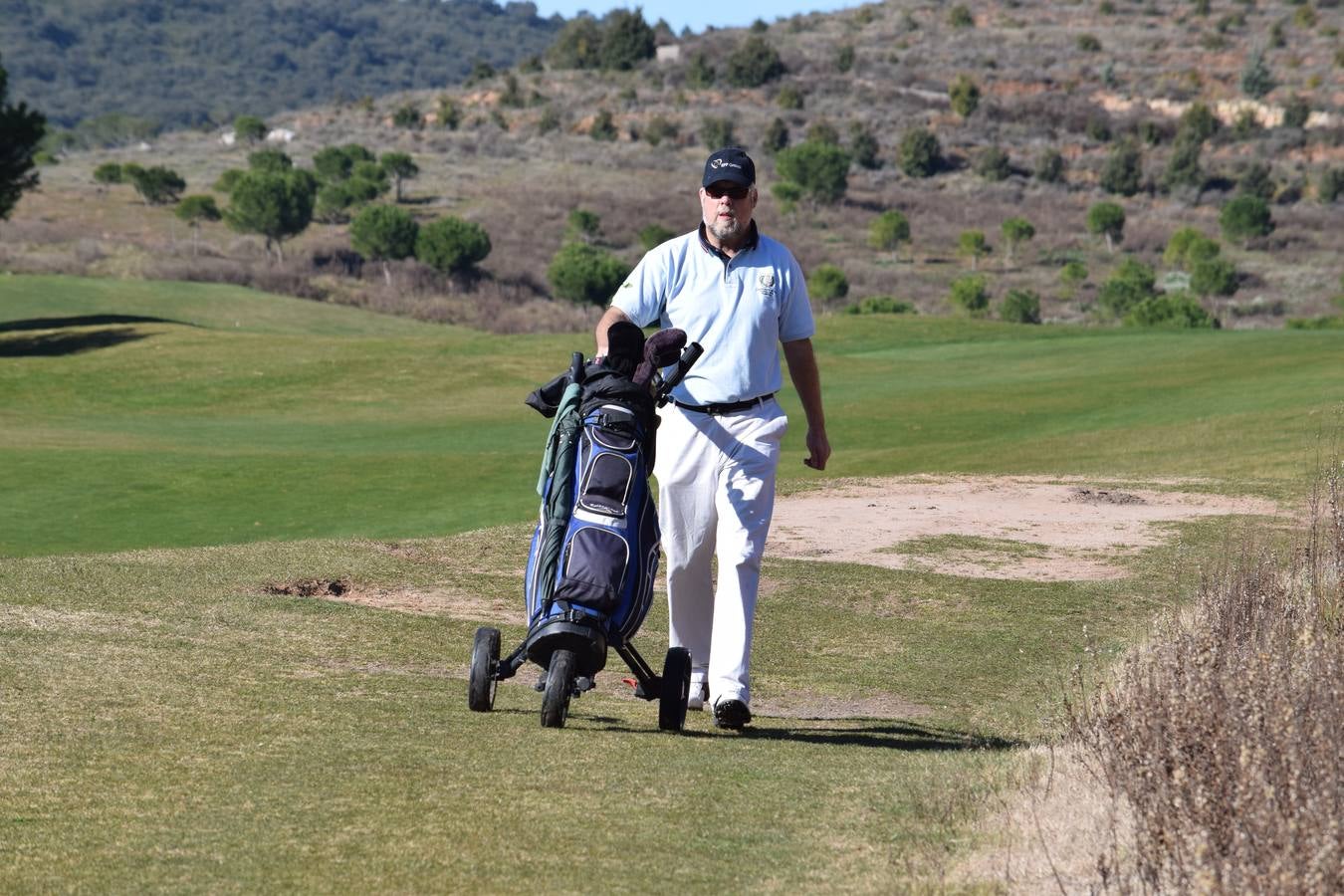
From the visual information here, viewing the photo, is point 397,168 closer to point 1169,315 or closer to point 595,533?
point 1169,315

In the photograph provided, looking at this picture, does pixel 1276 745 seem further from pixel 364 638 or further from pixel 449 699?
pixel 364 638

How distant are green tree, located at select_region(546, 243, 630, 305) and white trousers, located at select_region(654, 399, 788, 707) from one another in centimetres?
6933

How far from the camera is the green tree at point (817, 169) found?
10938cm

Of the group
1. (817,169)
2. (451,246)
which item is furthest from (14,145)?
(817,169)

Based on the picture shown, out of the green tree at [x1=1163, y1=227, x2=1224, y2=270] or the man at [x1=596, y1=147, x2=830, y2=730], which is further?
the green tree at [x1=1163, y1=227, x2=1224, y2=270]

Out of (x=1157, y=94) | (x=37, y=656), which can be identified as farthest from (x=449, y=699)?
(x=1157, y=94)

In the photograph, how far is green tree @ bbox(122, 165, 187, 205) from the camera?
103250mm

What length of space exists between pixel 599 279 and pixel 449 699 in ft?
230

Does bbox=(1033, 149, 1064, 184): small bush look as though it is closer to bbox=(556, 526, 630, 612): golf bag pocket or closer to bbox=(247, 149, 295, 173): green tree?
bbox=(247, 149, 295, 173): green tree

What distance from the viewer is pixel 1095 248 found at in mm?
99750

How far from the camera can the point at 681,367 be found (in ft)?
25.6

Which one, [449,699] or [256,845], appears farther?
[449,699]

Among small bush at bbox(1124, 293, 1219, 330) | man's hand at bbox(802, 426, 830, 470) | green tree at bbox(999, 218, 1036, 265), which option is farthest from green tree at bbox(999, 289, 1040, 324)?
man's hand at bbox(802, 426, 830, 470)

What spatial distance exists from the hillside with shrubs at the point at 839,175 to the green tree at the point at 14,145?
19.6 meters
